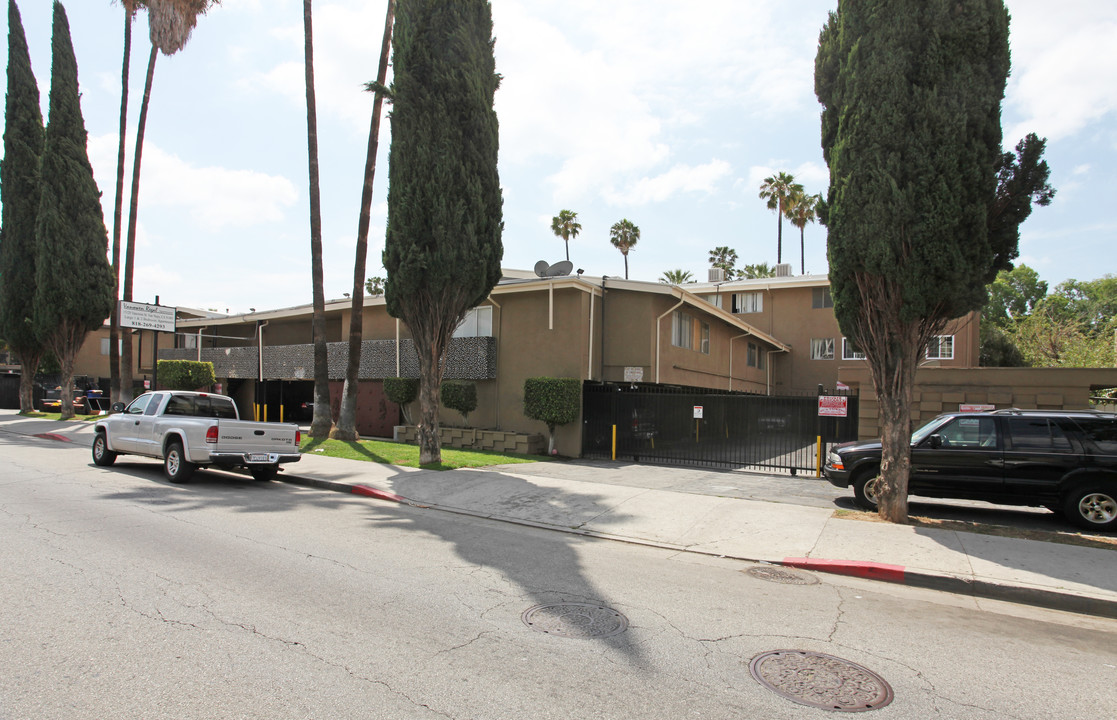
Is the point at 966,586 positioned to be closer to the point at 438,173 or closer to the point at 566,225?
the point at 438,173

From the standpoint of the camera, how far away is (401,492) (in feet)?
36.4

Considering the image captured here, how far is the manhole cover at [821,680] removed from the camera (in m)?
3.71

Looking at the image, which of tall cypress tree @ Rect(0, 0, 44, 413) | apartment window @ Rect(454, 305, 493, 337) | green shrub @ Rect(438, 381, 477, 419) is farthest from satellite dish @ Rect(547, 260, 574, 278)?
tall cypress tree @ Rect(0, 0, 44, 413)

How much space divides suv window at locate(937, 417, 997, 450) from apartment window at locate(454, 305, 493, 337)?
12565mm

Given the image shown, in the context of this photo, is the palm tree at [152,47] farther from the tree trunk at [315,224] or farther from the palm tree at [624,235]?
the palm tree at [624,235]

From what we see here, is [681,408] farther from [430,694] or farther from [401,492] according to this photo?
[430,694]

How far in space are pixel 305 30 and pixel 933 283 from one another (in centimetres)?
1832

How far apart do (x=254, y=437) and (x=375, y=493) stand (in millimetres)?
2535

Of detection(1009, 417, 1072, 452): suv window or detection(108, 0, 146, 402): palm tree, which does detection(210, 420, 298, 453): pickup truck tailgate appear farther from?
detection(108, 0, 146, 402): palm tree

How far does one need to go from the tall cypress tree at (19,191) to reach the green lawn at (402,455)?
63.1 feet

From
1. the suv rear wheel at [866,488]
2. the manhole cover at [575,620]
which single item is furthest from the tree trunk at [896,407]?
the manhole cover at [575,620]

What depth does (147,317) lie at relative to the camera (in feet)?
84.9

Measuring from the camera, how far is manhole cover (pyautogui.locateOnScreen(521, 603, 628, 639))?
468 centimetres

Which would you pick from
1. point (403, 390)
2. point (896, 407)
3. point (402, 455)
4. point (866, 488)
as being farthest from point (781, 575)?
point (403, 390)
